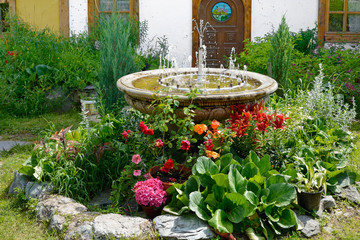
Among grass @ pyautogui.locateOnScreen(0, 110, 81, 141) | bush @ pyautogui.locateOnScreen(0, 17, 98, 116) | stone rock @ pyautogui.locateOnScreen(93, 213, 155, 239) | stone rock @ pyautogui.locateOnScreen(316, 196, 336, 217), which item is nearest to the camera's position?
stone rock @ pyautogui.locateOnScreen(93, 213, 155, 239)

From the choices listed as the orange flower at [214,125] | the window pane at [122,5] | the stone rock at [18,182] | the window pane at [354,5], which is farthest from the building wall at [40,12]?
the orange flower at [214,125]

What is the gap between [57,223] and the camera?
3.61 metres

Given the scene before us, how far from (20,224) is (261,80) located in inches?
122

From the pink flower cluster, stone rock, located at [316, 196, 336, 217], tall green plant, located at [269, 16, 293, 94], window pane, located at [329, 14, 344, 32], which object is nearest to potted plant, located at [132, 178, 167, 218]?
the pink flower cluster

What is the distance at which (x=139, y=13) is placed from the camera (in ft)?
33.6

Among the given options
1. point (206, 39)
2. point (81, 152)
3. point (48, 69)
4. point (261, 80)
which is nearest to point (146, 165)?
point (81, 152)

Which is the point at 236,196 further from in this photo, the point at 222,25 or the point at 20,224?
the point at 222,25

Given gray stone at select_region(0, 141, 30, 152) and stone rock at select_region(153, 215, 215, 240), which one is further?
gray stone at select_region(0, 141, 30, 152)

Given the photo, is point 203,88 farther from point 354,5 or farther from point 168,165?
point 354,5

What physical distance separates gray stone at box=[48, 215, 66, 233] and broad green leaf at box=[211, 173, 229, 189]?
1.33 metres

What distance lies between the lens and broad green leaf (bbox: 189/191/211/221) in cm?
333

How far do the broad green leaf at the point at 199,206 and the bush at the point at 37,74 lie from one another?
15.8 ft

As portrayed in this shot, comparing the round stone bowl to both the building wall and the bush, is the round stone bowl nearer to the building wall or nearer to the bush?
the bush

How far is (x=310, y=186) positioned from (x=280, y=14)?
7015 mm
